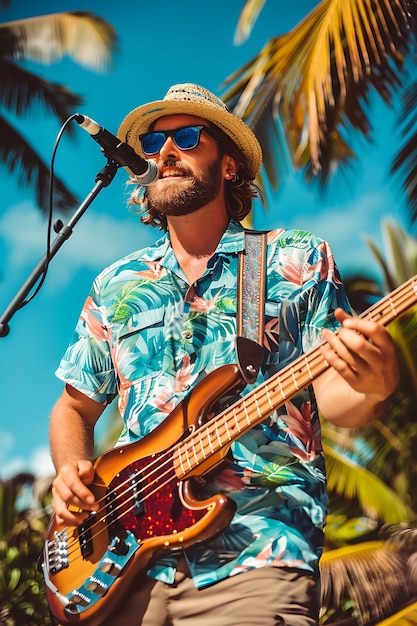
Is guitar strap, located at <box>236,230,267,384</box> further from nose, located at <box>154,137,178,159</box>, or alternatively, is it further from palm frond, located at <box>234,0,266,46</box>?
palm frond, located at <box>234,0,266,46</box>

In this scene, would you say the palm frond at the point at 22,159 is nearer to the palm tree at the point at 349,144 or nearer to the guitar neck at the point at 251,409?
the palm tree at the point at 349,144

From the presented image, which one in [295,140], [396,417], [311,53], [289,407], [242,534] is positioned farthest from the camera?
[396,417]

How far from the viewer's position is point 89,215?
7.05 m

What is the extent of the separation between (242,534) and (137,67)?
5.97 m

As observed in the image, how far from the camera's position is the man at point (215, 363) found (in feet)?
6.33

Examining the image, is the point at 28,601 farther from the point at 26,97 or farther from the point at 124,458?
the point at 124,458

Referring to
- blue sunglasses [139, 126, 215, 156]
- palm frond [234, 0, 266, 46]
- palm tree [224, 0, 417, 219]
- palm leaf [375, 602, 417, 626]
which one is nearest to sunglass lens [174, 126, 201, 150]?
blue sunglasses [139, 126, 215, 156]

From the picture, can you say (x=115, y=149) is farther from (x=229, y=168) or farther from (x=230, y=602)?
(x=230, y=602)

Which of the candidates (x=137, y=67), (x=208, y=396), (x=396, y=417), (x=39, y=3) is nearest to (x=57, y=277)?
(x=137, y=67)

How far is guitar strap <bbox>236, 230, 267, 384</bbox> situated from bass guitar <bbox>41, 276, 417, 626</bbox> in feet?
0.17

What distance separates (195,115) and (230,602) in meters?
1.56

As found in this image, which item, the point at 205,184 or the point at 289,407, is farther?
the point at 205,184

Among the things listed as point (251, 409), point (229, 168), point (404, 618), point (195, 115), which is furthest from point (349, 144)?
point (251, 409)

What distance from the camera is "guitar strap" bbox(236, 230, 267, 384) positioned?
2.08m
